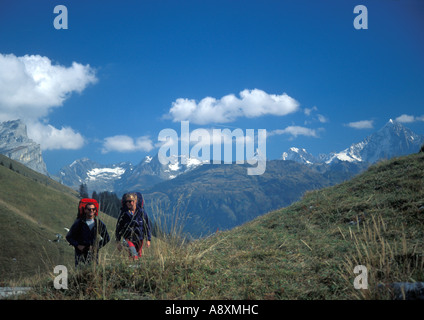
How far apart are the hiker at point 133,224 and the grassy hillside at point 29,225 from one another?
11.6 m

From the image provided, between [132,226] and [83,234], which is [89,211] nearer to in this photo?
[83,234]

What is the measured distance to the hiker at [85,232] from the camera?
6.75 m

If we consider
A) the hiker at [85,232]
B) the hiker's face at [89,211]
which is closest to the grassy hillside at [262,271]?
the hiker at [85,232]

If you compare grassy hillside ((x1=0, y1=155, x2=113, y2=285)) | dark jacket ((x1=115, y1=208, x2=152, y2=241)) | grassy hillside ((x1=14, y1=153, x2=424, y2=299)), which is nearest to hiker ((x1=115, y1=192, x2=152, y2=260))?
dark jacket ((x1=115, y1=208, x2=152, y2=241))

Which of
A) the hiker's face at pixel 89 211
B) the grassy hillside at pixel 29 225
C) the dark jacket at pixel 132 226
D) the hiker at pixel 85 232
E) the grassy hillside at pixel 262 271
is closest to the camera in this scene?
the grassy hillside at pixel 262 271

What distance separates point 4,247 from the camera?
4456 centimetres

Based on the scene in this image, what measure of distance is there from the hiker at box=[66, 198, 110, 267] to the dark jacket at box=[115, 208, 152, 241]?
1.15ft

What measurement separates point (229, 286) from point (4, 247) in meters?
51.7

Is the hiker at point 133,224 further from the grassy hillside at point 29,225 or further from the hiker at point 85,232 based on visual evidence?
the grassy hillside at point 29,225

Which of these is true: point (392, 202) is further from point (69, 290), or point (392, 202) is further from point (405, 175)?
point (69, 290)

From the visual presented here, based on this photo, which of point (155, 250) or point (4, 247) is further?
point (4, 247)

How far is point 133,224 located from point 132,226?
7 centimetres
